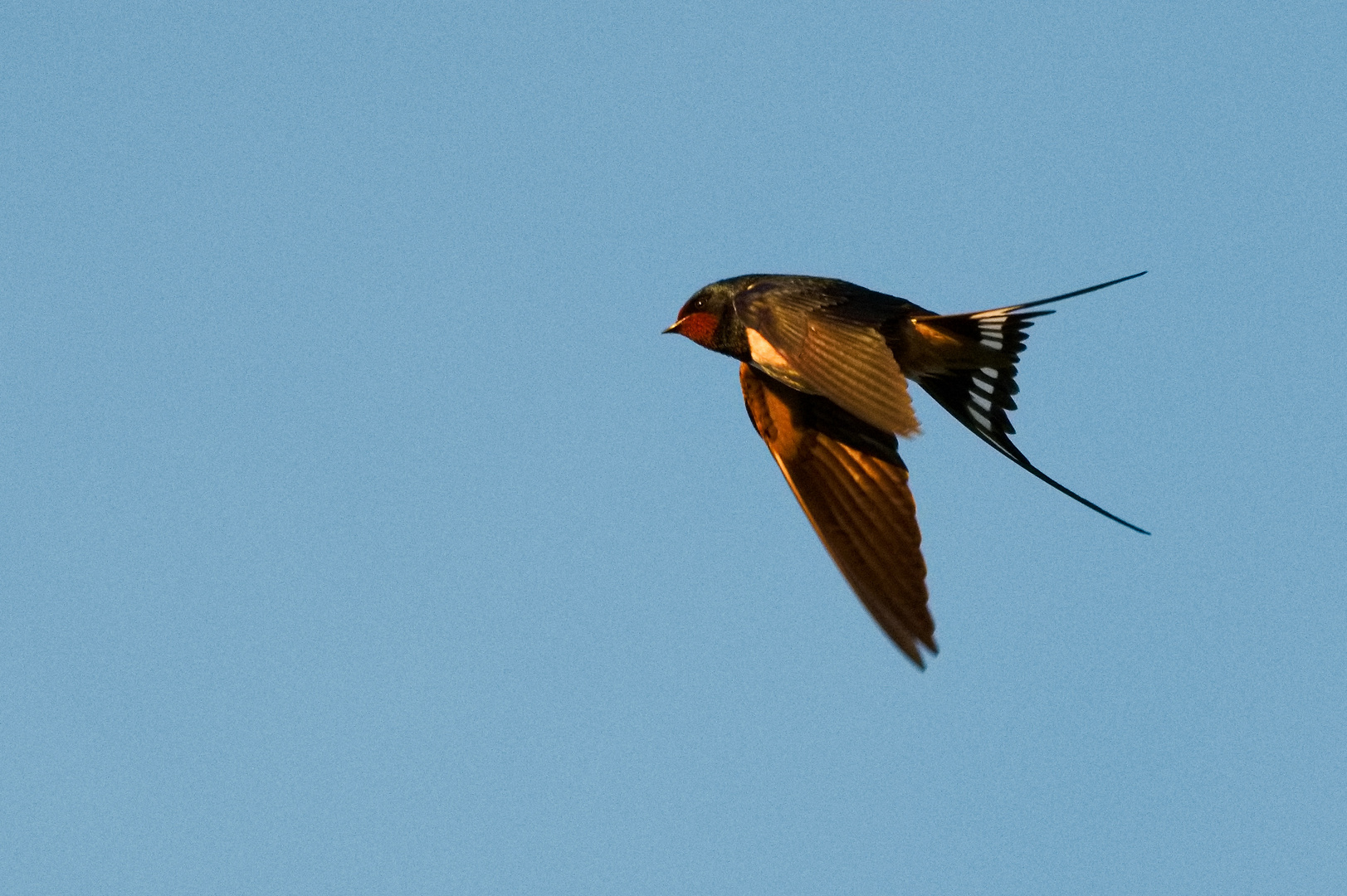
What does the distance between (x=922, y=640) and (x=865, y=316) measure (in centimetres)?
128

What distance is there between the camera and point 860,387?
19.7 ft

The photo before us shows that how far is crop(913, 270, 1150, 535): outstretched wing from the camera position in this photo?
682 cm

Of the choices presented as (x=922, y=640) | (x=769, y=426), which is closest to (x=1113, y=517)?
(x=922, y=640)

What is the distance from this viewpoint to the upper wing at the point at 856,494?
6270 millimetres

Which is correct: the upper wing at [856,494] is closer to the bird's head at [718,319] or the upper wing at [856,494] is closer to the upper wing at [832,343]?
the bird's head at [718,319]

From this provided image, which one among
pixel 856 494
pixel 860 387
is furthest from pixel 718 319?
pixel 860 387

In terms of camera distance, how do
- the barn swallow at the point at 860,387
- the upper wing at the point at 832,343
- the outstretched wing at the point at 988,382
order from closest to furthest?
the upper wing at the point at 832,343 → the barn swallow at the point at 860,387 → the outstretched wing at the point at 988,382

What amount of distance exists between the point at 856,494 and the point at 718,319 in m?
0.96

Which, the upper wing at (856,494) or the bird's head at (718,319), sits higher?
the bird's head at (718,319)

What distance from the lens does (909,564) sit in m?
6.49

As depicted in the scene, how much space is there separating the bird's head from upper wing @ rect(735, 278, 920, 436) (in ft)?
0.56

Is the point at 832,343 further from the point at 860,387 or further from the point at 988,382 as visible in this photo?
the point at 988,382

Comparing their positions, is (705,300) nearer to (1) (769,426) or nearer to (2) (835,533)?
(1) (769,426)

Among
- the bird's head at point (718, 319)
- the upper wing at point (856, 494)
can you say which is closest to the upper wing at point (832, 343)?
the bird's head at point (718, 319)
